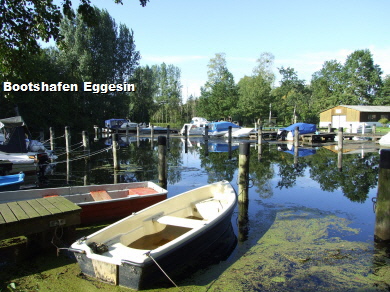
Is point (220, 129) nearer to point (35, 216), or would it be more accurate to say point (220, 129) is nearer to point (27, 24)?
point (27, 24)

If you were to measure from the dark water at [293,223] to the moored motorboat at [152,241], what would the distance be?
55cm

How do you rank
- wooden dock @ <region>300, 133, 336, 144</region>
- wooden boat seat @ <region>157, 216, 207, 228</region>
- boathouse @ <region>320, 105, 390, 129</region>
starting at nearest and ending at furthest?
wooden boat seat @ <region>157, 216, 207, 228</region> → wooden dock @ <region>300, 133, 336, 144</region> → boathouse @ <region>320, 105, 390, 129</region>

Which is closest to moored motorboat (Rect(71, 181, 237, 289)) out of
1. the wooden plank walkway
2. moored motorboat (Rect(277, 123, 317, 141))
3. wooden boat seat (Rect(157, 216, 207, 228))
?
wooden boat seat (Rect(157, 216, 207, 228))

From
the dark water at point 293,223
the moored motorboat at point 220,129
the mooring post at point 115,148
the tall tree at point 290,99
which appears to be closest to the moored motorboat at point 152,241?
the dark water at point 293,223

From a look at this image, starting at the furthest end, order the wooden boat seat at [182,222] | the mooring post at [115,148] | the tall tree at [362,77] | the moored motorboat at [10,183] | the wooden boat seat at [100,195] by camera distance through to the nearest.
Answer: the tall tree at [362,77], the mooring post at [115,148], the moored motorboat at [10,183], the wooden boat seat at [100,195], the wooden boat seat at [182,222]

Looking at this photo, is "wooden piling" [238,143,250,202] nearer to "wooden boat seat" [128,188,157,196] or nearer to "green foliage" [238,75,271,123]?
"wooden boat seat" [128,188,157,196]

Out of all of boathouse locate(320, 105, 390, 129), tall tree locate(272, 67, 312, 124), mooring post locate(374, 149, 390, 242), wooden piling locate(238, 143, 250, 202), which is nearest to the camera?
mooring post locate(374, 149, 390, 242)

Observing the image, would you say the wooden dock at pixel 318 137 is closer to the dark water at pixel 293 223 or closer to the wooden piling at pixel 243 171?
the dark water at pixel 293 223

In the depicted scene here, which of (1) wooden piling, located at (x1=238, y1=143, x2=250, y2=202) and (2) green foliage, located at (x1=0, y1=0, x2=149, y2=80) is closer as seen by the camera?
(2) green foliage, located at (x1=0, y1=0, x2=149, y2=80)

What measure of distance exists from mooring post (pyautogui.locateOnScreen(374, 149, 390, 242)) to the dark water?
0.34m

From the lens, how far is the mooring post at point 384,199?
6.13m

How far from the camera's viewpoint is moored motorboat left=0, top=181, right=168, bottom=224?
7.78 meters

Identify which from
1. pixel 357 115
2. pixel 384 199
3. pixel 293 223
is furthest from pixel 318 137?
pixel 384 199

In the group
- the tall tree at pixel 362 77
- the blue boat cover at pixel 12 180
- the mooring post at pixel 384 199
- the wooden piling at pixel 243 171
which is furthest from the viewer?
the tall tree at pixel 362 77
